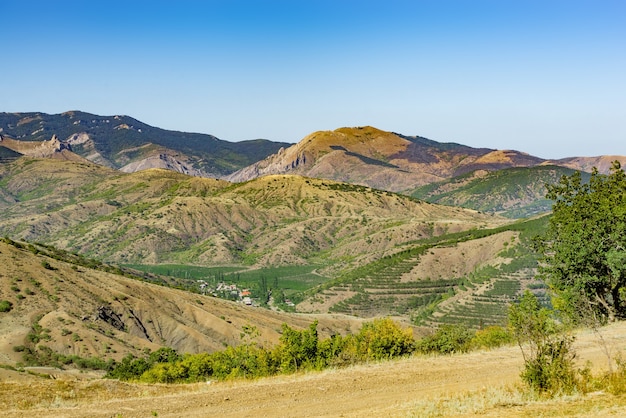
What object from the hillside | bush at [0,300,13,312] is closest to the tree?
the hillside

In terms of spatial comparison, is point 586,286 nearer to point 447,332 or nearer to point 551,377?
point 551,377

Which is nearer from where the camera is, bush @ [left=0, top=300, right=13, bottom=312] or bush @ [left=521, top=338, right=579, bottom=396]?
bush @ [left=521, top=338, right=579, bottom=396]

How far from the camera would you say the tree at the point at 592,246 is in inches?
1421

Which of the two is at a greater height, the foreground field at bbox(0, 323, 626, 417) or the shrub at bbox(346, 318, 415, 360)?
the foreground field at bbox(0, 323, 626, 417)

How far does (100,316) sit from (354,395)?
88.0 meters

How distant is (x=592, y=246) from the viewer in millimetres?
36344

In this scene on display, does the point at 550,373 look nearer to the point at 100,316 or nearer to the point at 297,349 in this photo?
the point at 297,349

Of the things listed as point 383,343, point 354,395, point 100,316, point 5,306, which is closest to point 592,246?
point 354,395

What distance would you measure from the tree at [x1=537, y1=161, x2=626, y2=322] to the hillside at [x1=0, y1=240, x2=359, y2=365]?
67.0 m

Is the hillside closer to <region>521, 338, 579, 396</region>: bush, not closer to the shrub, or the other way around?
the shrub

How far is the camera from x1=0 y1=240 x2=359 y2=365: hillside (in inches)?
3344

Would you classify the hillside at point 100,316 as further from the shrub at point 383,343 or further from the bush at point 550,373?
the bush at point 550,373

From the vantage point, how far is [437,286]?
198750 millimetres

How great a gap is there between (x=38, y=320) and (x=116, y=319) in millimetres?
16265
